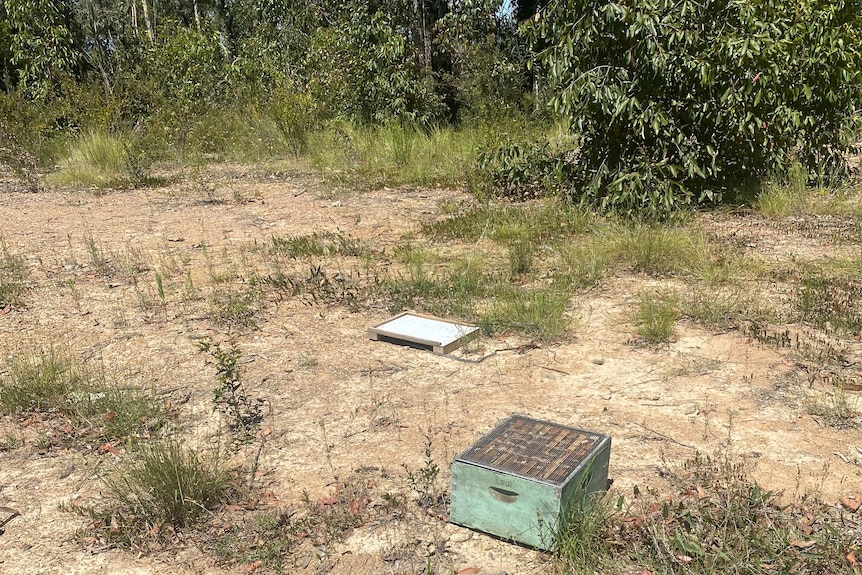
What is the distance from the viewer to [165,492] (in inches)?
105

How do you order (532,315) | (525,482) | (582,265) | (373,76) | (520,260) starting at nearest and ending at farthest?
1. (525,482)
2. (532,315)
3. (582,265)
4. (520,260)
5. (373,76)

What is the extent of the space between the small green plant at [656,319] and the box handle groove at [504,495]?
75.2 inches

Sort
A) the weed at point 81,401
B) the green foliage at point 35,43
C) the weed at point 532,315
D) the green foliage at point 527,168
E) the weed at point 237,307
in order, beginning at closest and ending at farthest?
the weed at point 81,401 → the weed at point 532,315 → the weed at point 237,307 → the green foliage at point 527,168 → the green foliage at point 35,43

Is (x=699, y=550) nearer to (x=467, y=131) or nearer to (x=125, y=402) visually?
(x=125, y=402)

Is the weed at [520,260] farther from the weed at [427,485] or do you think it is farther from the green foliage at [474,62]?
the green foliage at [474,62]

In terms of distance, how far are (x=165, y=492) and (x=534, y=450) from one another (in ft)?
3.99

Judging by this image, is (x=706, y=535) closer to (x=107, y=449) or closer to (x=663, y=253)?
(x=107, y=449)

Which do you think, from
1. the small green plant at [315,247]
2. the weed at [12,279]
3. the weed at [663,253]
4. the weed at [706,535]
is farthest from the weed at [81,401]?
the weed at [663,253]

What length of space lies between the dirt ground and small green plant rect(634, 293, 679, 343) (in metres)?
0.07

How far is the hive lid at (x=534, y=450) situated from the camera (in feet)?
8.13

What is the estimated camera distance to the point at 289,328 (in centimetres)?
457

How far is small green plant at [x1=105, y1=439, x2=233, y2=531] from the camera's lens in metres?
2.67

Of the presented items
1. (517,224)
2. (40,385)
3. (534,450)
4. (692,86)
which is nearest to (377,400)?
(534,450)

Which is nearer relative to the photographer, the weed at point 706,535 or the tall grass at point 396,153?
the weed at point 706,535
